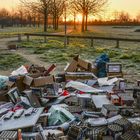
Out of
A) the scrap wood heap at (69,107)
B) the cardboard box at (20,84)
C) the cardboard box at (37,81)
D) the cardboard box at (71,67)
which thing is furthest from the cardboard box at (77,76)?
the cardboard box at (20,84)

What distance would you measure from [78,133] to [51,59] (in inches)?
413

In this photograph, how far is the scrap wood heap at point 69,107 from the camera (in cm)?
607

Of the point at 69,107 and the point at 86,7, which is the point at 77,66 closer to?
the point at 69,107

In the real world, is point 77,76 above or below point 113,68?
below

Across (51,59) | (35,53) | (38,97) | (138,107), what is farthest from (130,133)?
(35,53)

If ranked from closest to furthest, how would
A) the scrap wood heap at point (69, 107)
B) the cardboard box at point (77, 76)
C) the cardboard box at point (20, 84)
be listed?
the scrap wood heap at point (69, 107)
the cardboard box at point (20, 84)
the cardboard box at point (77, 76)

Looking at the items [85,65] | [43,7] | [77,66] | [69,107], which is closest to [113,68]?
[85,65]

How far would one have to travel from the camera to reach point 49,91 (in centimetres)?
816

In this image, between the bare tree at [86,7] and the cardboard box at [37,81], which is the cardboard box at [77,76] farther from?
the bare tree at [86,7]

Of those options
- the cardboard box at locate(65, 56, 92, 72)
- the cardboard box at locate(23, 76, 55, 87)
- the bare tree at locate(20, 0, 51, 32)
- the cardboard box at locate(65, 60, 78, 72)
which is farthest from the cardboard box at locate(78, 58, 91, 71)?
the bare tree at locate(20, 0, 51, 32)

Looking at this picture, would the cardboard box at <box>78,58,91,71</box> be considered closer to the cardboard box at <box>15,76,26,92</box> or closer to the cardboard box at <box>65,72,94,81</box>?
the cardboard box at <box>65,72,94,81</box>

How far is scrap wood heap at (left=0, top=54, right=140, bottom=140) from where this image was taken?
6.07 meters

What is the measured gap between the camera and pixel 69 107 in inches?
288

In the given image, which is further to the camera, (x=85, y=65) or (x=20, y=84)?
(x=85, y=65)
